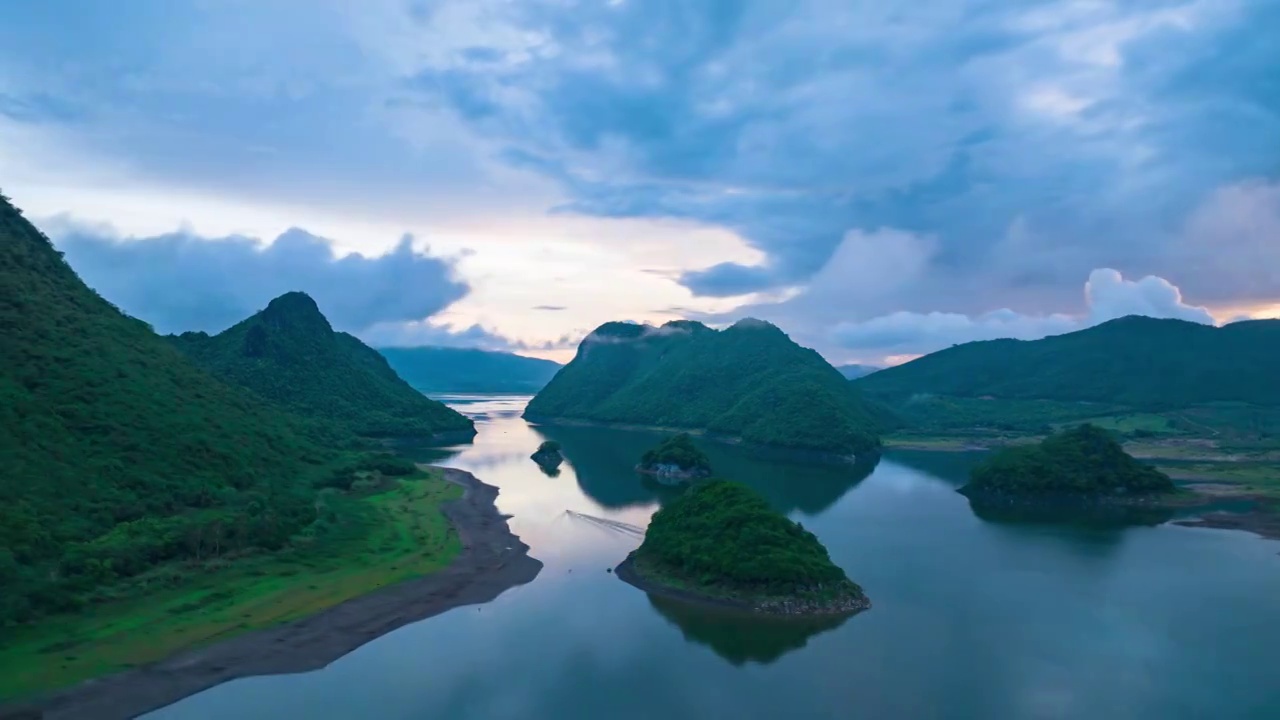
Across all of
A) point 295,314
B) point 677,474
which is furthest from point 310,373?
point 677,474

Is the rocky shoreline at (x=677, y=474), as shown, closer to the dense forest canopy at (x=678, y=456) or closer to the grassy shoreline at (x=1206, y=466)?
the dense forest canopy at (x=678, y=456)

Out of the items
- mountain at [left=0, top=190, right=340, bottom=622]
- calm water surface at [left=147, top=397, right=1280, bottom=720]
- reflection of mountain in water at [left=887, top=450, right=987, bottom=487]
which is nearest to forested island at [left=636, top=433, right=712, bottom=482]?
calm water surface at [left=147, top=397, right=1280, bottom=720]

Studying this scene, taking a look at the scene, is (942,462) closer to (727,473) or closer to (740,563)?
(727,473)

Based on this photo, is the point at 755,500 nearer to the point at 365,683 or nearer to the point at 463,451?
the point at 365,683

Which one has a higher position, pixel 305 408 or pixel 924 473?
pixel 305 408

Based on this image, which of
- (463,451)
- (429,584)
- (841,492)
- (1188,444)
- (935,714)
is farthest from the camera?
(1188,444)

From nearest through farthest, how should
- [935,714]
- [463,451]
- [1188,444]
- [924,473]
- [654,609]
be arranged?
[935,714] < [654,609] < [924,473] < [463,451] < [1188,444]

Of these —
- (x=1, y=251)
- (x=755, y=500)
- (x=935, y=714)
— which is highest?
(x=1, y=251)

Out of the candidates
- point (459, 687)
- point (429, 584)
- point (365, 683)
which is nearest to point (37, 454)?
point (429, 584)
